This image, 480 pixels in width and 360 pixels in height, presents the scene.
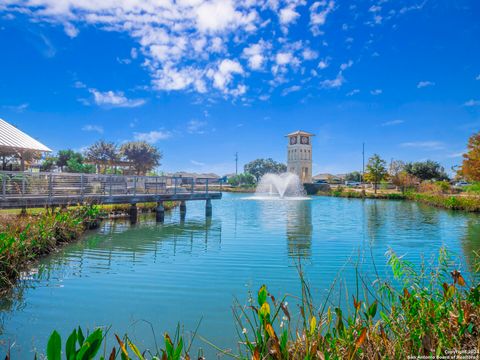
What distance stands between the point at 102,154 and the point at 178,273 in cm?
4225

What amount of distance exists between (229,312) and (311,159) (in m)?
65.2

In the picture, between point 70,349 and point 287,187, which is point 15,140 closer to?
point 70,349

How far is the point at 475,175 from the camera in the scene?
100ft

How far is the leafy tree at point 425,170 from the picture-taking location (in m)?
63.4

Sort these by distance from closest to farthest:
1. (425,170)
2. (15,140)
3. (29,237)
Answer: (29,237) < (15,140) < (425,170)

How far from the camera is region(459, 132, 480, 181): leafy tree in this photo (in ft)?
97.1

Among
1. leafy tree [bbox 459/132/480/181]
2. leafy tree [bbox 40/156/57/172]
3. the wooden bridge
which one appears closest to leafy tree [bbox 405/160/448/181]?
leafy tree [bbox 459/132/480/181]

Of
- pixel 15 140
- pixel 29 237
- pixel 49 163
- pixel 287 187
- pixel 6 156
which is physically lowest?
pixel 29 237

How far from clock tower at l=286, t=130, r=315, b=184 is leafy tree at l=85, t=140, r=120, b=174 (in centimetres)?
3463

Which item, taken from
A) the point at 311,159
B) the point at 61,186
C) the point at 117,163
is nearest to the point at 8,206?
the point at 61,186

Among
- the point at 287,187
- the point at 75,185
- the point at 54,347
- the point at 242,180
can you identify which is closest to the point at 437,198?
the point at 287,187

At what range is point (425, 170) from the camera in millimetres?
63500

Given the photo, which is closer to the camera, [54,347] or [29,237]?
[54,347]

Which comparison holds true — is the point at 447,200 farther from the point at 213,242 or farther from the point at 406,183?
the point at 213,242
